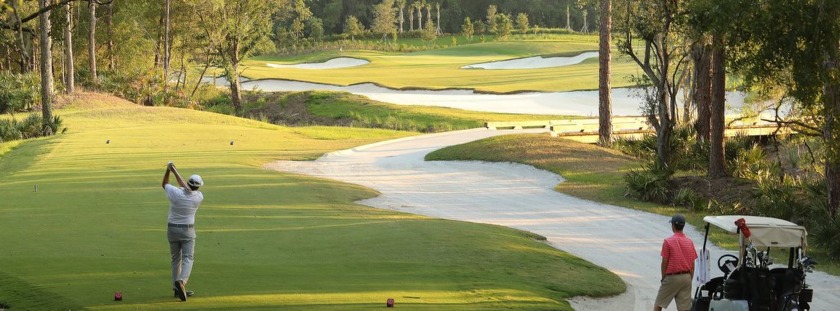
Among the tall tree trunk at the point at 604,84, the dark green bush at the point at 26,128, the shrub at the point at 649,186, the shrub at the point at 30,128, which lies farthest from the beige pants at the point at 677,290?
the shrub at the point at 30,128

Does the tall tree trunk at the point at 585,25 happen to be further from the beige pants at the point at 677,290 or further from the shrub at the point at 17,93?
the beige pants at the point at 677,290

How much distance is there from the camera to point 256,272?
49.3 feet

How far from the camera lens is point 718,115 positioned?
30312 mm

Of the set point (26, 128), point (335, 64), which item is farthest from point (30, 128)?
point (335, 64)

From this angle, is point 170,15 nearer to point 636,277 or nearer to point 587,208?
point 587,208

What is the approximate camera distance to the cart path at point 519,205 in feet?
62.3

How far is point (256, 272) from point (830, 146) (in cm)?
1229

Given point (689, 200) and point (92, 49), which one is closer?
point (689, 200)

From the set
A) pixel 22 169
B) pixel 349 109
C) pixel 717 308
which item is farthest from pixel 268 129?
pixel 717 308

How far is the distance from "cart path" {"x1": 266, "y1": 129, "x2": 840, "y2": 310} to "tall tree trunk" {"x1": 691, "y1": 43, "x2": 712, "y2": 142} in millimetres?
6025

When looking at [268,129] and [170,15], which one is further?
[170,15]

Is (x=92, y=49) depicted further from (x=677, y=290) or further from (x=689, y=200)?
(x=677, y=290)

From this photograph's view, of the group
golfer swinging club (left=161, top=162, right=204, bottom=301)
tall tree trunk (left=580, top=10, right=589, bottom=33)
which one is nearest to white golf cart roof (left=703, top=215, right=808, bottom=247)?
golfer swinging club (left=161, top=162, right=204, bottom=301)

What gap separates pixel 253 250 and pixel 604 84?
2576 centimetres
